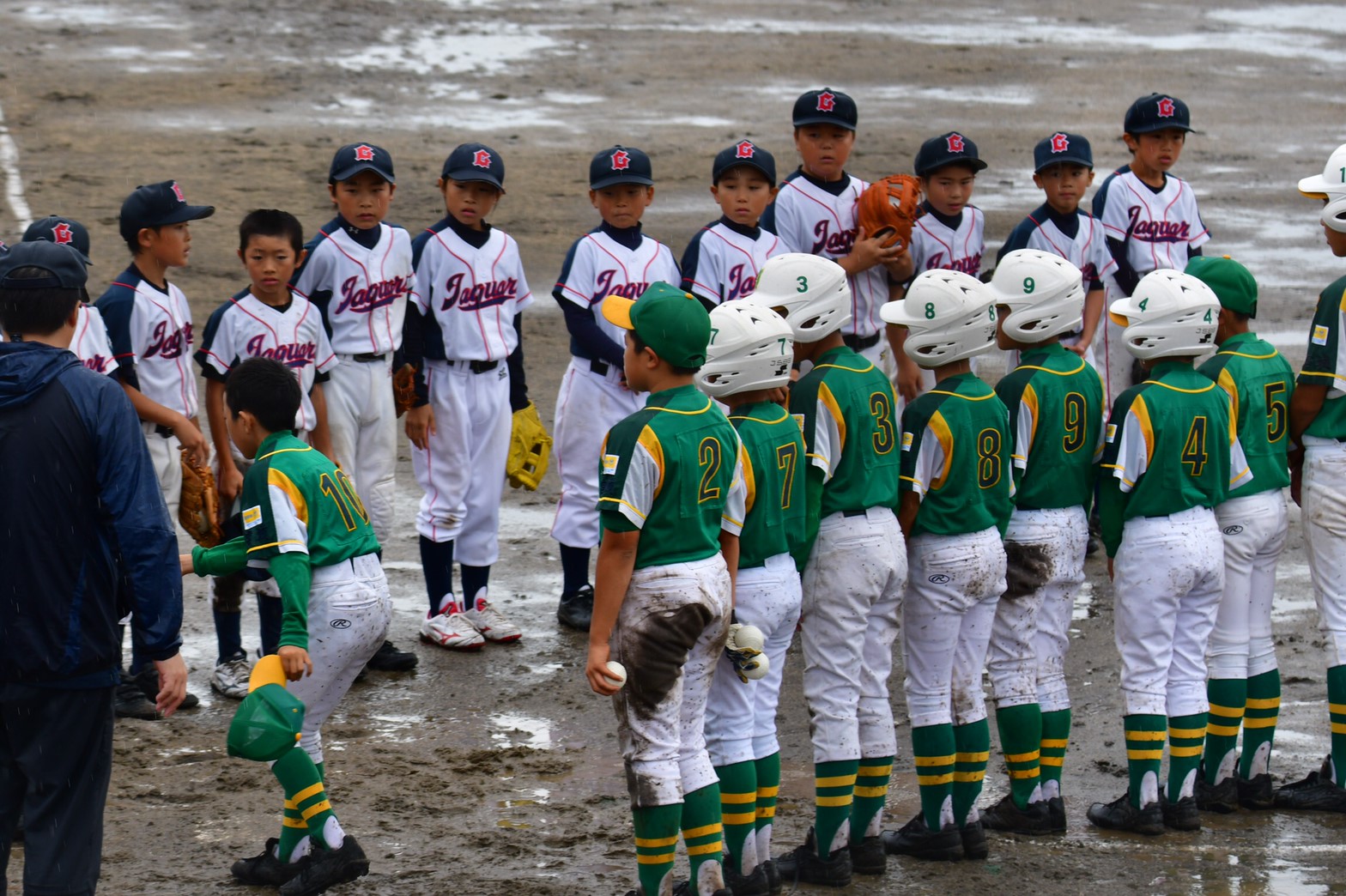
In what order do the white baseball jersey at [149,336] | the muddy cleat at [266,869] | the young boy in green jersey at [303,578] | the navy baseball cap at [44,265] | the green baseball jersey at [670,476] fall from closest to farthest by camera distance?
the navy baseball cap at [44,265] → the green baseball jersey at [670,476] → the young boy in green jersey at [303,578] → the muddy cleat at [266,869] → the white baseball jersey at [149,336]

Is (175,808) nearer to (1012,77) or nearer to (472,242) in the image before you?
(472,242)

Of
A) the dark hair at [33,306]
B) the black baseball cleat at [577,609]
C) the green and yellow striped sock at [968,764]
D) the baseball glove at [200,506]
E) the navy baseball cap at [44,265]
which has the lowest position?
the black baseball cleat at [577,609]

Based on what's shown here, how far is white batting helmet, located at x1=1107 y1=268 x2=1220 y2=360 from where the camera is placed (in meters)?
5.83

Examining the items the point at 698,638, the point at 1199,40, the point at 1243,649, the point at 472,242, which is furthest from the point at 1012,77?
the point at 698,638

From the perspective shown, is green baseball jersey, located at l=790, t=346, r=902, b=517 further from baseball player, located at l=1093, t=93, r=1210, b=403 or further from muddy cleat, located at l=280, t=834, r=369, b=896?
baseball player, located at l=1093, t=93, r=1210, b=403

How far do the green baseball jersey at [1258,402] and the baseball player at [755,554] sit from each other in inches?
69.7

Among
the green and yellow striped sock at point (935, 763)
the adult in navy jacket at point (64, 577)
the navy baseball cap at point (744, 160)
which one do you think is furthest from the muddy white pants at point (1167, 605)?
the adult in navy jacket at point (64, 577)

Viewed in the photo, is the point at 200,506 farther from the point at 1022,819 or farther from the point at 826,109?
the point at 826,109

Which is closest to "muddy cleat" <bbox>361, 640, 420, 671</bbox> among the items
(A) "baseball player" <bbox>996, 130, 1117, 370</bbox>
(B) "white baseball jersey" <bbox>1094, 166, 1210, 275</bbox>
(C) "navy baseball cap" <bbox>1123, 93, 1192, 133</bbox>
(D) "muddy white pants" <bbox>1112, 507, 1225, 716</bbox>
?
(D) "muddy white pants" <bbox>1112, 507, 1225, 716</bbox>

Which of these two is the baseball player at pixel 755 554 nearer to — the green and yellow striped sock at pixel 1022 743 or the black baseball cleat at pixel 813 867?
the black baseball cleat at pixel 813 867

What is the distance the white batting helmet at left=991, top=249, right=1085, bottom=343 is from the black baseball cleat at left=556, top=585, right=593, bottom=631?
275 centimetres

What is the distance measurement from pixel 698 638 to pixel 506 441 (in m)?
3.05

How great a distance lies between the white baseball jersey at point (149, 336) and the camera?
268 inches

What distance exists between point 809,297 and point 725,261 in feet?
7.62
